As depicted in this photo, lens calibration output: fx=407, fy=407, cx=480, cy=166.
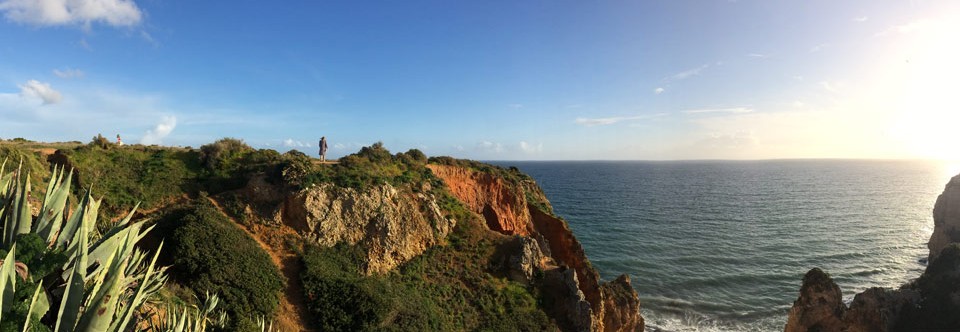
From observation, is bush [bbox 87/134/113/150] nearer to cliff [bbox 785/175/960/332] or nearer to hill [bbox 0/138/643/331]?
hill [bbox 0/138/643/331]

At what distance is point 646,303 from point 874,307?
16651 mm

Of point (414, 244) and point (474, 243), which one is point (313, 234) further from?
point (474, 243)

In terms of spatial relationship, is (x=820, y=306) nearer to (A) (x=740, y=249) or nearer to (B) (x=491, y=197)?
(B) (x=491, y=197)

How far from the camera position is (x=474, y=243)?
93.0ft

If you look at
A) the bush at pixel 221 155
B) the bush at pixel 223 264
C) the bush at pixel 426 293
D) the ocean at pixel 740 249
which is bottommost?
the ocean at pixel 740 249

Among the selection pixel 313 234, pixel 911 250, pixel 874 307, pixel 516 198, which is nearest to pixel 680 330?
pixel 874 307

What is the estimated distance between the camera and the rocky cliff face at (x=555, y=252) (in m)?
26.2

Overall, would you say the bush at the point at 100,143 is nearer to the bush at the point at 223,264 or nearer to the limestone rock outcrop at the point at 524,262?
the bush at the point at 223,264

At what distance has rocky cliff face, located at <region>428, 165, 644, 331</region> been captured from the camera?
26.2 meters

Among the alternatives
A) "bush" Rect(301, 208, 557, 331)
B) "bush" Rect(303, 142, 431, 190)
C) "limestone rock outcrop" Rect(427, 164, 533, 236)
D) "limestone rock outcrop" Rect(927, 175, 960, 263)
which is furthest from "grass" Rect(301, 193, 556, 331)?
"limestone rock outcrop" Rect(927, 175, 960, 263)

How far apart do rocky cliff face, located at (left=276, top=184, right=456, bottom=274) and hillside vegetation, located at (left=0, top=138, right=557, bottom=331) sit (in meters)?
0.56

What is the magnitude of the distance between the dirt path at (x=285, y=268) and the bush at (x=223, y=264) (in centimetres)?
47

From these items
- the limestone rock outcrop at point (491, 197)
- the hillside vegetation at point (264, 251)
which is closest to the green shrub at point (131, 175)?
the hillside vegetation at point (264, 251)

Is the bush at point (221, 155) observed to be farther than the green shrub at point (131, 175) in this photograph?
Yes
